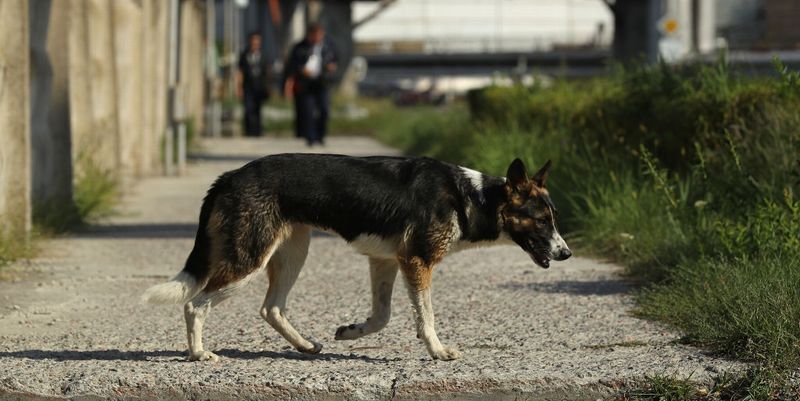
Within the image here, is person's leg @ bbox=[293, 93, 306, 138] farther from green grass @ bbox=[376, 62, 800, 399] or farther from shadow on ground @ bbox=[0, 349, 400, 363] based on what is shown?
shadow on ground @ bbox=[0, 349, 400, 363]

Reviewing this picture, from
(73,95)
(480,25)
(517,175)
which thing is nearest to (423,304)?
(517,175)

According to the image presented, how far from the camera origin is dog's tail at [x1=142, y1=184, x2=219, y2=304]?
7.13m

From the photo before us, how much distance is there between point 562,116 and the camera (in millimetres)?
15562

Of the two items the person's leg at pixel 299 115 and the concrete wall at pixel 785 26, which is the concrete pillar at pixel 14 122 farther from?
the person's leg at pixel 299 115

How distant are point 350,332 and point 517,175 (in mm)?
1137

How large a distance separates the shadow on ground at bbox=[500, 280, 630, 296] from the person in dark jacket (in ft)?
47.2

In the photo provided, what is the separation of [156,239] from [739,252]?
5.34 m

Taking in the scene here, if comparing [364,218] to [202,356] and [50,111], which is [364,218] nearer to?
[202,356]

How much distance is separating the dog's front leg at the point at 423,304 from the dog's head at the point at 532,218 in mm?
451

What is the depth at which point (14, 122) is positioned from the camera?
10.9 meters

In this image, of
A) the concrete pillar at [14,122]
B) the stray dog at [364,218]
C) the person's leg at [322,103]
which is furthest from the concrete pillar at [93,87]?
the person's leg at [322,103]

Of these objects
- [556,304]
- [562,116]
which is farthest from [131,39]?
[556,304]

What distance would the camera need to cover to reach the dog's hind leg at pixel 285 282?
7.47 metres

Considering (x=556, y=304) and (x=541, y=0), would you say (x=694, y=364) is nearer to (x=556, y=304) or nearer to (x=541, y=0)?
(x=556, y=304)
